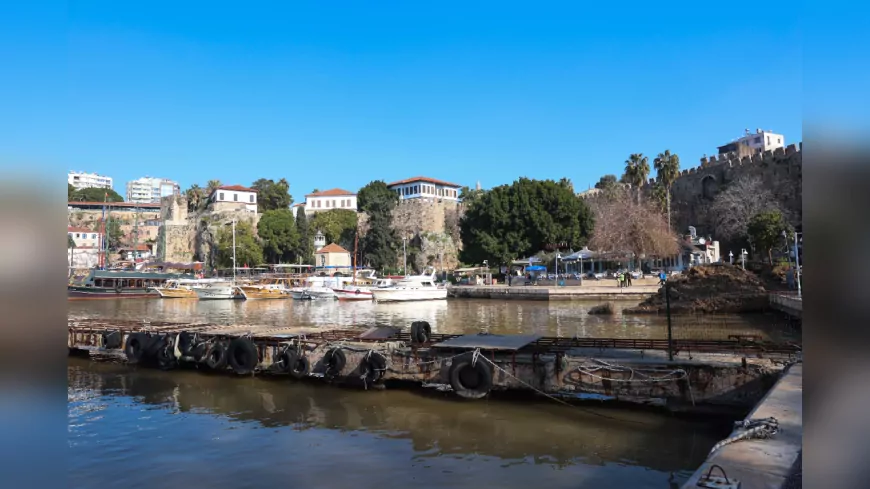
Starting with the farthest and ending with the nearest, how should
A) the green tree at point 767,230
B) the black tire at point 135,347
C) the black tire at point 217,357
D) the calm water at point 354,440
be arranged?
the green tree at point 767,230 < the black tire at point 135,347 < the black tire at point 217,357 < the calm water at point 354,440

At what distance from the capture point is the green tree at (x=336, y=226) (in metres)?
78.9

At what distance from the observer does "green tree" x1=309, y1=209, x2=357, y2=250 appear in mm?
78875

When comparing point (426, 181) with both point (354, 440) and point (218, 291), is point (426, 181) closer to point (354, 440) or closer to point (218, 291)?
point (218, 291)

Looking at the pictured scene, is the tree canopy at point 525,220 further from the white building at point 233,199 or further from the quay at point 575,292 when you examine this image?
the white building at point 233,199

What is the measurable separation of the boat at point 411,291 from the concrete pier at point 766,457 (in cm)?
4194

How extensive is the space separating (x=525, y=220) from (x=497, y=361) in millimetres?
48037

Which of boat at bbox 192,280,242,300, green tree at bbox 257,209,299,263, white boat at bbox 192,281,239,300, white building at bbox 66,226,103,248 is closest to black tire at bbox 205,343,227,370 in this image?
boat at bbox 192,280,242,300

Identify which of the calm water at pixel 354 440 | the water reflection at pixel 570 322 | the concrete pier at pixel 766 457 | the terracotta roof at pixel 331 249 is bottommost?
the water reflection at pixel 570 322

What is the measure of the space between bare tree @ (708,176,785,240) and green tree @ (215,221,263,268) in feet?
195

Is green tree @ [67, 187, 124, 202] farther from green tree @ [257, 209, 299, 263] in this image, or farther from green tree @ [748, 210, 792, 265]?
green tree @ [748, 210, 792, 265]

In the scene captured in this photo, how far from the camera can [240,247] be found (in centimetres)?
7594

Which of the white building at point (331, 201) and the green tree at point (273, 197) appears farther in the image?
the green tree at point (273, 197)

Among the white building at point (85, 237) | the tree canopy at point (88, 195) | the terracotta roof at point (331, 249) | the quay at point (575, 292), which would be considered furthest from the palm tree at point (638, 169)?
the tree canopy at point (88, 195)
